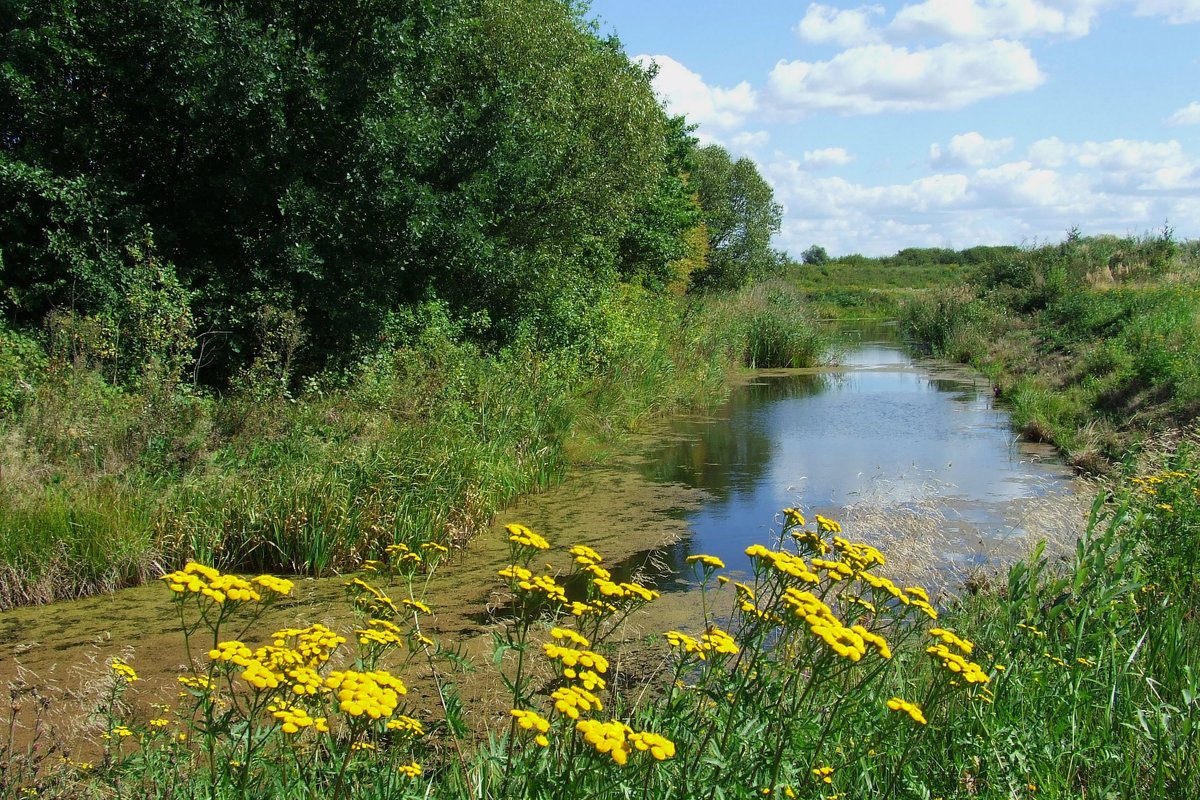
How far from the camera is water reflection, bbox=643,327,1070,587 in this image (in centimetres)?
844

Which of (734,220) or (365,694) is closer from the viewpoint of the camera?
(365,694)

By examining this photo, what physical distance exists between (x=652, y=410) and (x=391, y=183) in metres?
6.20

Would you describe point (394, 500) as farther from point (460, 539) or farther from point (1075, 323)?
point (1075, 323)

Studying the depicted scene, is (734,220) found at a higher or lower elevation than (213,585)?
higher

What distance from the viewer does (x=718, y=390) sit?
1731cm

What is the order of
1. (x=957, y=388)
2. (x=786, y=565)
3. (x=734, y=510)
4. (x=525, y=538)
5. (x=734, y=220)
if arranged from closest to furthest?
1. (x=786, y=565)
2. (x=525, y=538)
3. (x=734, y=510)
4. (x=957, y=388)
5. (x=734, y=220)

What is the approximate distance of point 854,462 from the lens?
11305mm

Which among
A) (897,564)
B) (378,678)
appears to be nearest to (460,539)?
(897,564)

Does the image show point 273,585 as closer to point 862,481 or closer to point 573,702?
point 573,702

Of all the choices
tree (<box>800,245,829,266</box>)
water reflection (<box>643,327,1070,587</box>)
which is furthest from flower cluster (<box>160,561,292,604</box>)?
tree (<box>800,245,829,266</box>)

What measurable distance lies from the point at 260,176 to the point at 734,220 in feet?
81.1

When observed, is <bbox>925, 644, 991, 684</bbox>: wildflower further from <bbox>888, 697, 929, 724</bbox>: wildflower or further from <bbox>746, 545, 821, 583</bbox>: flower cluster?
<bbox>746, 545, 821, 583</bbox>: flower cluster

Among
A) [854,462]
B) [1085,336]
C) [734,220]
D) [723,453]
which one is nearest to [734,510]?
[854,462]

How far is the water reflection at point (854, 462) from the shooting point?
8.44m
